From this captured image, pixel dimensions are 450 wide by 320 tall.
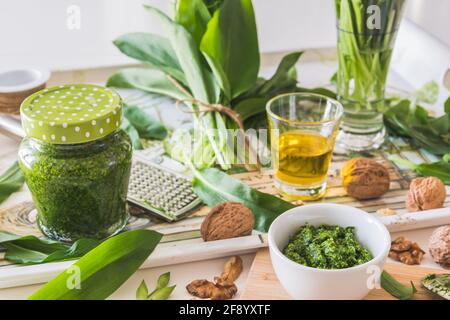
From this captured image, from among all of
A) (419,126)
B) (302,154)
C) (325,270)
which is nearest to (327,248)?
(325,270)

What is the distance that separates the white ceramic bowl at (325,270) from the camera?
0.84 metres

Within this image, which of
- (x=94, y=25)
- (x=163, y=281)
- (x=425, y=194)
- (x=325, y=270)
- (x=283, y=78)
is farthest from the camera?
(x=94, y=25)

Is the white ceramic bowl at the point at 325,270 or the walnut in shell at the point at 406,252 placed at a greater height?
the white ceramic bowl at the point at 325,270

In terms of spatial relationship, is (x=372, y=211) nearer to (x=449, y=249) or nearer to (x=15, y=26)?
(x=449, y=249)

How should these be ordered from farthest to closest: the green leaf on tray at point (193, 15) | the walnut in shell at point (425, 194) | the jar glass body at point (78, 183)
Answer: the green leaf on tray at point (193, 15)
the walnut in shell at point (425, 194)
the jar glass body at point (78, 183)

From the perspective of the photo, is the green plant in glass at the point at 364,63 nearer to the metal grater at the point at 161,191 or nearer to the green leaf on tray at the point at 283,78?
the green leaf on tray at the point at 283,78

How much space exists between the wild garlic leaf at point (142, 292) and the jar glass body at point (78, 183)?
0.13 m

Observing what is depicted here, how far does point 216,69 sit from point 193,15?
0.14m

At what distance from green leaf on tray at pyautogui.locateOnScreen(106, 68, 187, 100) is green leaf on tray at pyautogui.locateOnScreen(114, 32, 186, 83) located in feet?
0.07

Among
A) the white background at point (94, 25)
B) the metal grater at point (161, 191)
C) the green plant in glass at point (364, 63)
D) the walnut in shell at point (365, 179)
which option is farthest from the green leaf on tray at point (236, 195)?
the white background at point (94, 25)

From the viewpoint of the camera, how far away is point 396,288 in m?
0.90

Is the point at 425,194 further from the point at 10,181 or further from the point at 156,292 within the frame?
the point at 10,181

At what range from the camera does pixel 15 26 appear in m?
1.59

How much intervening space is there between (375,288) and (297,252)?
0.38ft
